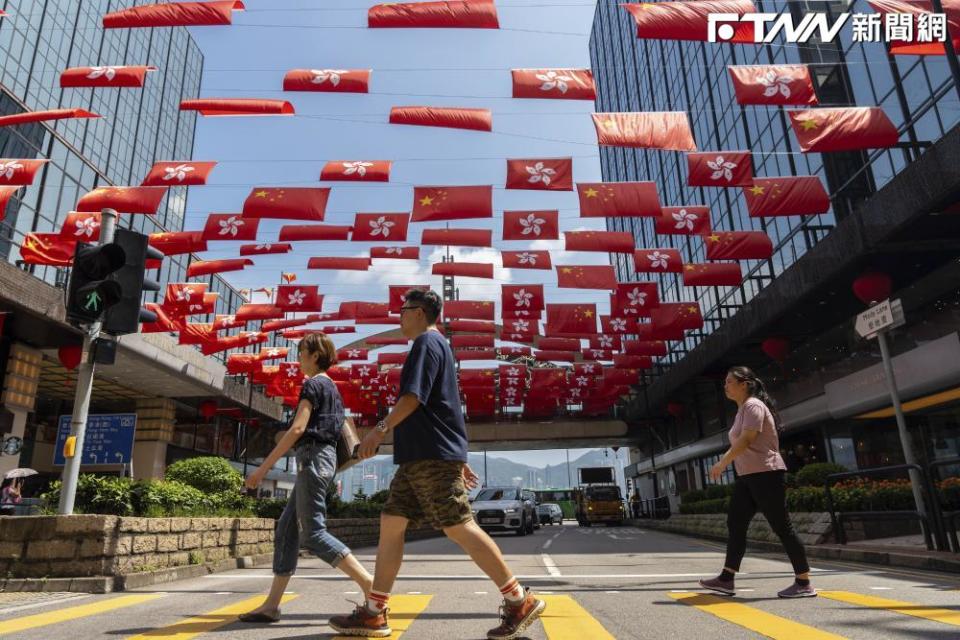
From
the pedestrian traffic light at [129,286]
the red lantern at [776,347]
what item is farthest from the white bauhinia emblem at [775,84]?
the red lantern at [776,347]

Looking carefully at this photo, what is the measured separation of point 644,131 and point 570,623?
8.58 meters

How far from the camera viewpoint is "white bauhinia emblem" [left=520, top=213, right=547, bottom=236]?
12794 millimetres

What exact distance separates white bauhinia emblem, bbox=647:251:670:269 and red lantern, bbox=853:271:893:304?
426cm

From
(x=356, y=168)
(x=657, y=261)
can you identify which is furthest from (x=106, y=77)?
(x=657, y=261)

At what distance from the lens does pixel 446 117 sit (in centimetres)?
1012

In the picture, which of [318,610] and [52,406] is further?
[52,406]

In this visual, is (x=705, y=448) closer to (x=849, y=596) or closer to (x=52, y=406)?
(x=849, y=596)

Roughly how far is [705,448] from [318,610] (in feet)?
94.9

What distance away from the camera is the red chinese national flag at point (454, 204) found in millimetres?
11656

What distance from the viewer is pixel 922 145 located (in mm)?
14031

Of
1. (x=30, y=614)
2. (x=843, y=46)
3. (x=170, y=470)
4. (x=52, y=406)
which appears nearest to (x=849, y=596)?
(x=30, y=614)

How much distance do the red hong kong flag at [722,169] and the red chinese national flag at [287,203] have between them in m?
6.93

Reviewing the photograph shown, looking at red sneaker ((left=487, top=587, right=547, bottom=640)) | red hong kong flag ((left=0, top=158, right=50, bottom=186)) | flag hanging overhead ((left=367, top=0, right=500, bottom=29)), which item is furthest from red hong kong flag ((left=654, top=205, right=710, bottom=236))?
red hong kong flag ((left=0, top=158, right=50, bottom=186))

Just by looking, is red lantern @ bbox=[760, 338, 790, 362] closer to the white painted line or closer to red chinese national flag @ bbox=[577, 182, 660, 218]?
red chinese national flag @ bbox=[577, 182, 660, 218]
